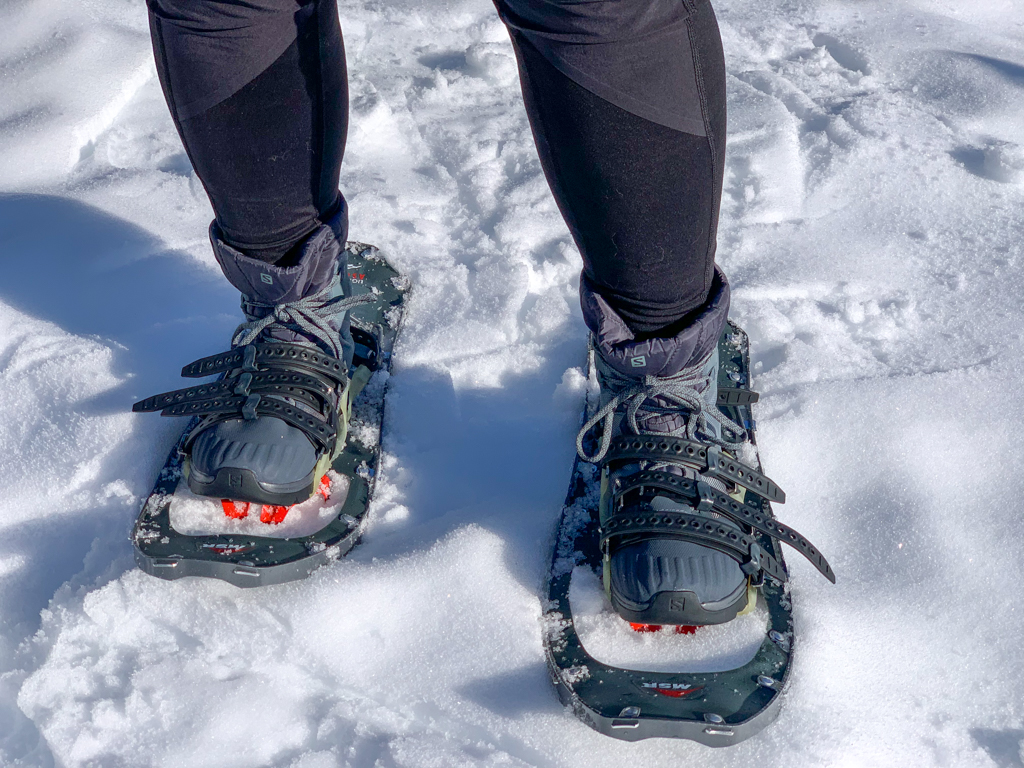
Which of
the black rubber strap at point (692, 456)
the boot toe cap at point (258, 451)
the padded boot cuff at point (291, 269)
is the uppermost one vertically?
the padded boot cuff at point (291, 269)

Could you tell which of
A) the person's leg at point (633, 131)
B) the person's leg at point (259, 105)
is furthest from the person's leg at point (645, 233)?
the person's leg at point (259, 105)

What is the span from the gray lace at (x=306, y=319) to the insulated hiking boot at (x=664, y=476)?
46 centimetres

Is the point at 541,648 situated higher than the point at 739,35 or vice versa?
A: the point at 739,35

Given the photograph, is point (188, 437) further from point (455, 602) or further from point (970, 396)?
point (970, 396)

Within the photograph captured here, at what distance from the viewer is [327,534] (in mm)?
1347

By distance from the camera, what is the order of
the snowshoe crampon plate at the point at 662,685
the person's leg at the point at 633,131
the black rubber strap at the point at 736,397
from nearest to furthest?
the person's leg at the point at 633,131 < the snowshoe crampon plate at the point at 662,685 < the black rubber strap at the point at 736,397

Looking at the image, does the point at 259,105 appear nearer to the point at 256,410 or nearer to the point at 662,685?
the point at 256,410

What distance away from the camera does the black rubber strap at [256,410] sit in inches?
51.4

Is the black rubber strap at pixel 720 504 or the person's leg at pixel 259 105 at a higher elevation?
the person's leg at pixel 259 105

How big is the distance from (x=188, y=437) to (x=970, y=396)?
1332 millimetres

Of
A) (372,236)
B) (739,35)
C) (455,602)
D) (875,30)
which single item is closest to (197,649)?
(455,602)

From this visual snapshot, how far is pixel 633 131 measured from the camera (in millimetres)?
989

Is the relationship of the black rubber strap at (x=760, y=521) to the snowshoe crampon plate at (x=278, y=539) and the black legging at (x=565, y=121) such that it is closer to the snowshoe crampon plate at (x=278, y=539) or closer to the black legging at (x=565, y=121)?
the black legging at (x=565, y=121)

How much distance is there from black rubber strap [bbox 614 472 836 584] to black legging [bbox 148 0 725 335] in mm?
202
